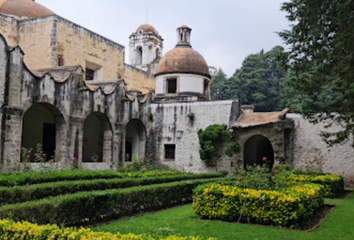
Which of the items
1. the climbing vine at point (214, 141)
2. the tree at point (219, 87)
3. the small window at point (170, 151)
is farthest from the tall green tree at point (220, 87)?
the climbing vine at point (214, 141)

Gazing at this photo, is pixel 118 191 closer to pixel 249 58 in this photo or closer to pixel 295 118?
pixel 295 118

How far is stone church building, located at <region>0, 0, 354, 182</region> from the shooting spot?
13747 mm

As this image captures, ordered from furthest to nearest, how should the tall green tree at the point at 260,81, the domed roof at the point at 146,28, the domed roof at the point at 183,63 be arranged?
the tall green tree at the point at 260,81
the domed roof at the point at 146,28
the domed roof at the point at 183,63

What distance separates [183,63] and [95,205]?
15.8 meters

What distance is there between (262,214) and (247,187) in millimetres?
1343

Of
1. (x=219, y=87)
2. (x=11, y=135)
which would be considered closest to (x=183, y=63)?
(x=11, y=135)

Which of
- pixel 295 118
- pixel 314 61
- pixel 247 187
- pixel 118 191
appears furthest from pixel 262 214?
pixel 295 118

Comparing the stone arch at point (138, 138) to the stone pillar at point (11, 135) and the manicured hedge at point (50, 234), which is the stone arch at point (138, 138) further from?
the manicured hedge at point (50, 234)

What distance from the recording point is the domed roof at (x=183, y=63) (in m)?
22.3

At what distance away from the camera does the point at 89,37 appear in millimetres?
22156

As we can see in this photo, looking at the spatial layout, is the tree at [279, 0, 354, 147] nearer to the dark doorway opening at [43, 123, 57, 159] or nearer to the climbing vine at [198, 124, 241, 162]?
the climbing vine at [198, 124, 241, 162]

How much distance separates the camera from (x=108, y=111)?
57.1 ft

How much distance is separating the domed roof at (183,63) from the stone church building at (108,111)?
7cm

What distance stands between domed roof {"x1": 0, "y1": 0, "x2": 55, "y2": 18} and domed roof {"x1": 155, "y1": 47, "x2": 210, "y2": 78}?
8.12m
